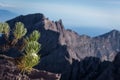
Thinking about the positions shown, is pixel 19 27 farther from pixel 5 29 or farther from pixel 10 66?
pixel 10 66

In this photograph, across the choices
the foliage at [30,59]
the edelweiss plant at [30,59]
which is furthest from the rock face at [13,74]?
the edelweiss plant at [30,59]

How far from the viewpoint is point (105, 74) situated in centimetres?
17562

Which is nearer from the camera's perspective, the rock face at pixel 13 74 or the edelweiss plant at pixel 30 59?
the edelweiss plant at pixel 30 59

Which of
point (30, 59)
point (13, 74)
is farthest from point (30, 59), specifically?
point (13, 74)

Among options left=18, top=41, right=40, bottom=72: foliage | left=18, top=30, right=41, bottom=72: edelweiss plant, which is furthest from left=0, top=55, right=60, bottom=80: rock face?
left=18, top=30, right=41, bottom=72: edelweiss plant

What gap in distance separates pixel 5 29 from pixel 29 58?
197 ft

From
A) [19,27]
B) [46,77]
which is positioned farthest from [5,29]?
[46,77]

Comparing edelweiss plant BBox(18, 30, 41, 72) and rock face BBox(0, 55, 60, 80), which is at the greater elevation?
edelweiss plant BBox(18, 30, 41, 72)

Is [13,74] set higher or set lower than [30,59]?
lower

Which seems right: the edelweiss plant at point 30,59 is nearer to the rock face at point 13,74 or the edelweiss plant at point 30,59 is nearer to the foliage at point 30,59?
the foliage at point 30,59

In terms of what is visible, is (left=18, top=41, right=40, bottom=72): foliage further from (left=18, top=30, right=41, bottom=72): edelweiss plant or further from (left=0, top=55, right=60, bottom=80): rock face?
(left=0, top=55, right=60, bottom=80): rock face

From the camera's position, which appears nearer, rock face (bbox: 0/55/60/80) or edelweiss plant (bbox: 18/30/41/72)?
edelweiss plant (bbox: 18/30/41/72)

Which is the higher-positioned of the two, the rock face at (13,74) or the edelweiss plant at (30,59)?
the edelweiss plant at (30,59)

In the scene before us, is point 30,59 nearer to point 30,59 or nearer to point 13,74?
point 30,59
